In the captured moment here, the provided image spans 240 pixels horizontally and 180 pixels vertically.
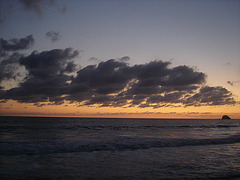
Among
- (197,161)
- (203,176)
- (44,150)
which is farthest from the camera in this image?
(44,150)

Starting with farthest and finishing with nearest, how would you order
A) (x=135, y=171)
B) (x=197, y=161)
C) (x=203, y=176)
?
(x=197, y=161), (x=135, y=171), (x=203, y=176)

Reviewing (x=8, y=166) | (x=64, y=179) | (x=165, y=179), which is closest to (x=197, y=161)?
(x=165, y=179)

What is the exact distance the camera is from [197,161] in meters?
12.0

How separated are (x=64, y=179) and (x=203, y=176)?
6720 millimetres

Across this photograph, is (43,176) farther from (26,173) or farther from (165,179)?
(165,179)

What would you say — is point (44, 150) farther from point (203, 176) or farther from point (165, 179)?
point (203, 176)

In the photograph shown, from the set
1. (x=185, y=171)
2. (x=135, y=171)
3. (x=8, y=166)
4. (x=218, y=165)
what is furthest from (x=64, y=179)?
(x=218, y=165)

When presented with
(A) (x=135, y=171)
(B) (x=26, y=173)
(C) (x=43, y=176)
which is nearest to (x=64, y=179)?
(C) (x=43, y=176)

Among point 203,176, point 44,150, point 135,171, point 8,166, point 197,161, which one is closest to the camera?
point 203,176

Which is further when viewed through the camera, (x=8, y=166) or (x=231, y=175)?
(x=8, y=166)

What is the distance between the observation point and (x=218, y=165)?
11.0 metres

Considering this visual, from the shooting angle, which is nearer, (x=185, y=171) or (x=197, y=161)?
(x=185, y=171)

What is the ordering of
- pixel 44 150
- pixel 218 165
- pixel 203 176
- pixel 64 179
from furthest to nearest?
1. pixel 44 150
2. pixel 218 165
3. pixel 203 176
4. pixel 64 179

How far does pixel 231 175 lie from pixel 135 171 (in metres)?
4.85
